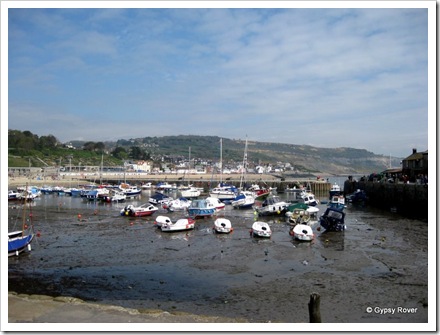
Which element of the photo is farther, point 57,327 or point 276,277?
point 276,277

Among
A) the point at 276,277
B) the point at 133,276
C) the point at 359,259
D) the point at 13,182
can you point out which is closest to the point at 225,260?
the point at 276,277

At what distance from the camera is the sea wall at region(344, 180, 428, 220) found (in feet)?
124

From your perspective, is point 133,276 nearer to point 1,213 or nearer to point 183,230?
point 1,213

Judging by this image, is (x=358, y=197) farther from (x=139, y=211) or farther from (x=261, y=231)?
(x=261, y=231)

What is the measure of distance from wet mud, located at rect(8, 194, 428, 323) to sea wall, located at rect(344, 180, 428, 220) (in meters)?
8.65

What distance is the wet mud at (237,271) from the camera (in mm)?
13656

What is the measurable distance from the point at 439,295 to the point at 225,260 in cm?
1270

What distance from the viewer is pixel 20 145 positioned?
110125mm

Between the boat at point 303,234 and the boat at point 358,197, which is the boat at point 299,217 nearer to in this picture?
the boat at point 303,234

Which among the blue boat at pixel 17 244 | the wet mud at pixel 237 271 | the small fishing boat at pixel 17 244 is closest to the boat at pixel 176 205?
the wet mud at pixel 237 271

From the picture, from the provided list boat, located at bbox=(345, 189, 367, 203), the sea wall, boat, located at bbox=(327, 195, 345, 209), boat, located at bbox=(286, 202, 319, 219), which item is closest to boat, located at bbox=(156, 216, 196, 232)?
boat, located at bbox=(286, 202, 319, 219)

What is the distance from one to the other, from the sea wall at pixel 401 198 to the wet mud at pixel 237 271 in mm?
8647

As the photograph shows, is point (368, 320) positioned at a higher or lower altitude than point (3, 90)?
lower

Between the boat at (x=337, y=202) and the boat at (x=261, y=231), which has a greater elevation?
the boat at (x=337, y=202)
